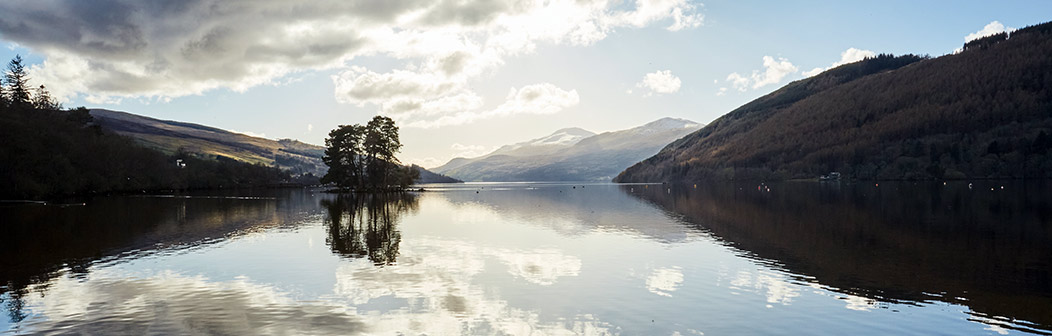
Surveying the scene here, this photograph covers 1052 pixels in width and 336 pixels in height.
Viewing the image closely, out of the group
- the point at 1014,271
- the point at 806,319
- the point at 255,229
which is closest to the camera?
the point at 806,319

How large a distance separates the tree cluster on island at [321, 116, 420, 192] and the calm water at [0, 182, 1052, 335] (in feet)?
333

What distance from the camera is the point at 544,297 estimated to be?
23.7 metres

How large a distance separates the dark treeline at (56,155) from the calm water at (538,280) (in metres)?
62.2

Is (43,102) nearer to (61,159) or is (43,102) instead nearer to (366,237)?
(61,159)

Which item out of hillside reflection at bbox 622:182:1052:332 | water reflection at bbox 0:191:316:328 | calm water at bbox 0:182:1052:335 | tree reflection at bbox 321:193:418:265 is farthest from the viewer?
tree reflection at bbox 321:193:418:265

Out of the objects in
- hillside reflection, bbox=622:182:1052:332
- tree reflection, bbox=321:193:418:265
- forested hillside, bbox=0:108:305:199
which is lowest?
hillside reflection, bbox=622:182:1052:332

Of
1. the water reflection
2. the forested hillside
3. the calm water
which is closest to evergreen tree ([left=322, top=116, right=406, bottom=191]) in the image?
the forested hillside

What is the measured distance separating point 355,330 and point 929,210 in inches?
2802

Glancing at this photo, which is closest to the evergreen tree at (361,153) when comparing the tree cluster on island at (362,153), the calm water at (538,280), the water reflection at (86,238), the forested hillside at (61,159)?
the tree cluster on island at (362,153)

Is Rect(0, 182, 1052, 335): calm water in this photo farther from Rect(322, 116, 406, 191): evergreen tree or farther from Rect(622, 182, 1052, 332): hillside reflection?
Rect(322, 116, 406, 191): evergreen tree

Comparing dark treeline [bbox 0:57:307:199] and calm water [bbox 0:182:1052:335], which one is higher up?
dark treeline [bbox 0:57:307:199]

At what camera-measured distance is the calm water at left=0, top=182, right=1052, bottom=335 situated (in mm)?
19234

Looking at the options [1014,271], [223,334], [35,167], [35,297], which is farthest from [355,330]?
[35,167]

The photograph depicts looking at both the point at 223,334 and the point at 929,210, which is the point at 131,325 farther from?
the point at 929,210
